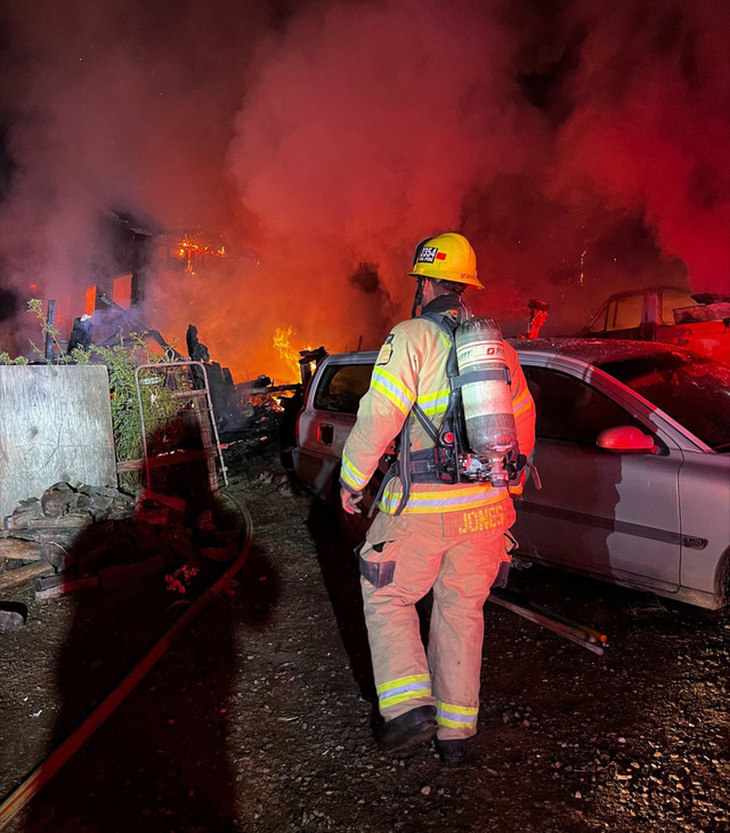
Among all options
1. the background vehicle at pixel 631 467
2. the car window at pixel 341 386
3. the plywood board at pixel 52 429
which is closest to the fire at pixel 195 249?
the plywood board at pixel 52 429

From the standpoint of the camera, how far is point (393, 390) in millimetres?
2057

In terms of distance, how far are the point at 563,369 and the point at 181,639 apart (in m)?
2.84

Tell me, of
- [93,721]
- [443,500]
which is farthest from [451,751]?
[93,721]

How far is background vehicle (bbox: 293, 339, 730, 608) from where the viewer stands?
9.16ft

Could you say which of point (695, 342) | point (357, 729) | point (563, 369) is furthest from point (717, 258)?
point (357, 729)

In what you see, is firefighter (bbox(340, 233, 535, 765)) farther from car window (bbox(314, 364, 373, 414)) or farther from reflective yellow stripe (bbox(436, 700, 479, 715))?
car window (bbox(314, 364, 373, 414))

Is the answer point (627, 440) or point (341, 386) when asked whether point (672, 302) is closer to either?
point (341, 386)

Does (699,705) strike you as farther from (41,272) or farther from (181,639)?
(41,272)

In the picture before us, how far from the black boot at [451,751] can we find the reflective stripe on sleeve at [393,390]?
53.2 inches

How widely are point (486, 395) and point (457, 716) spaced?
51.0 inches

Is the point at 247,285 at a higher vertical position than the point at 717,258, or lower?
higher

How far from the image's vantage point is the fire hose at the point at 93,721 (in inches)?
78.1

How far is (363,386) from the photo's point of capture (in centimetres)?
490

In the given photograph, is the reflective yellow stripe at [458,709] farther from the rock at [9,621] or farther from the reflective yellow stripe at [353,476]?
the rock at [9,621]
